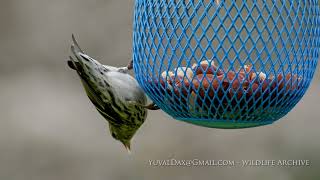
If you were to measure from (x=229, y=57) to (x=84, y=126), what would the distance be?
379 centimetres

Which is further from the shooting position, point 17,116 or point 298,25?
point 17,116

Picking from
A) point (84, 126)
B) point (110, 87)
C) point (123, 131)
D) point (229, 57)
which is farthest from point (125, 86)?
point (84, 126)

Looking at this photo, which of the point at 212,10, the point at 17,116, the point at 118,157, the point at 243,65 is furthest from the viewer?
the point at 17,116

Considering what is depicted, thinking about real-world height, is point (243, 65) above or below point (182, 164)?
above

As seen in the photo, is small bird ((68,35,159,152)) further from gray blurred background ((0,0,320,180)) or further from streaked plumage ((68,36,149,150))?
gray blurred background ((0,0,320,180))

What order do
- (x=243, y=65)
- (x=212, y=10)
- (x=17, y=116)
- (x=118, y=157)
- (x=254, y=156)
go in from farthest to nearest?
(x=17, y=116) < (x=118, y=157) < (x=254, y=156) < (x=212, y=10) < (x=243, y=65)

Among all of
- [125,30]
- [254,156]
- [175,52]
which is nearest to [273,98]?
[175,52]

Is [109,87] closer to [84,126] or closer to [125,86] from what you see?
[125,86]

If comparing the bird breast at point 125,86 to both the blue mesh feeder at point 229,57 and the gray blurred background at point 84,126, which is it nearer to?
the blue mesh feeder at point 229,57

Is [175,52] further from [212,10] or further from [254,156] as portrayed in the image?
[254,156]

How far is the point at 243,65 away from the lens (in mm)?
3256

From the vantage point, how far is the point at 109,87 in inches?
156

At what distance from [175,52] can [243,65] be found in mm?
266

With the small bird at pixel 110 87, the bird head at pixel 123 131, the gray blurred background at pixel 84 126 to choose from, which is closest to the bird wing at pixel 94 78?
the small bird at pixel 110 87
